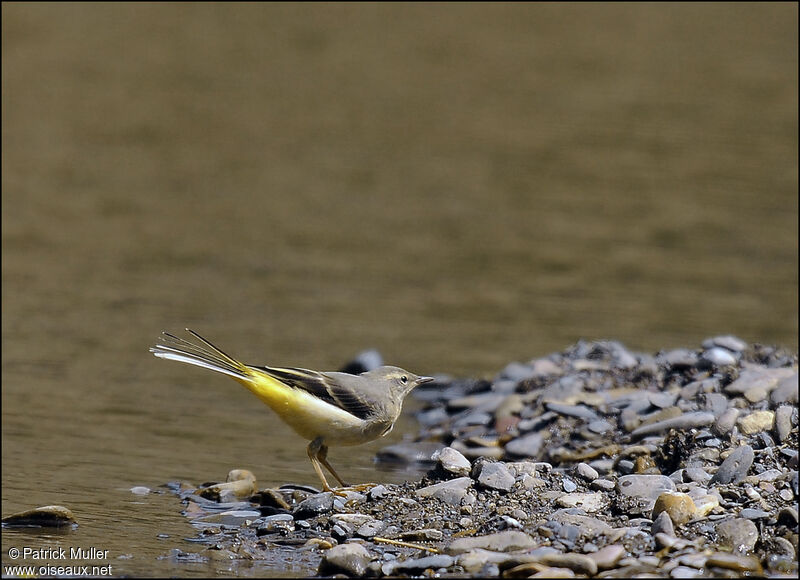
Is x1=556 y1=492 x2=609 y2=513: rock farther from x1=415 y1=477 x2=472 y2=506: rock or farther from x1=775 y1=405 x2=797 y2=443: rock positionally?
x1=775 y1=405 x2=797 y2=443: rock

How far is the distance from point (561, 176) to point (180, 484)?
1369 centimetres

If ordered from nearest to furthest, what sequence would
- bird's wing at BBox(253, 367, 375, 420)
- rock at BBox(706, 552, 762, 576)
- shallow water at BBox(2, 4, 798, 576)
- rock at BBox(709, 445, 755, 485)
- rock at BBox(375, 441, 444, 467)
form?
rock at BBox(706, 552, 762, 576) < rock at BBox(709, 445, 755, 485) < bird's wing at BBox(253, 367, 375, 420) < rock at BBox(375, 441, 444, 467) < shallow water at BBox(2, 4, 798, 576)

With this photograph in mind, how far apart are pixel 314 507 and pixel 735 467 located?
2.56 m

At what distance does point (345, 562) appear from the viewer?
642 centimetres

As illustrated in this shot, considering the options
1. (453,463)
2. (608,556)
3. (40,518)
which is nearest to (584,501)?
(453,463)

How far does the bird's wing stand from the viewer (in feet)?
26.2

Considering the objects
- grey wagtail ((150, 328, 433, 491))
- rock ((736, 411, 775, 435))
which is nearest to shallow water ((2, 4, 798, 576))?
grey wagtail ((150, 328, 433, 491))

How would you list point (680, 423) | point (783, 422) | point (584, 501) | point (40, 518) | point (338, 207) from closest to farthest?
point (584, 501) < point (40, 518) < point (783, 422) < point (680, 423) < point (338, 207)

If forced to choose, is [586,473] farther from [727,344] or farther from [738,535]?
[727,344]

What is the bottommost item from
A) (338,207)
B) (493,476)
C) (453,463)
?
(493,476)

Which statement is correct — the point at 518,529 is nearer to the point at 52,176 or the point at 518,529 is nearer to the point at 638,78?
the point at 52,176

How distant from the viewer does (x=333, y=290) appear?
15820 mm

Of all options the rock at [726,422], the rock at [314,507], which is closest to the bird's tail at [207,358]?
the rock at [314,507]

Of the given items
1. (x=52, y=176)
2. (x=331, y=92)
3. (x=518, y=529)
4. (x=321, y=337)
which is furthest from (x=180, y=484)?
(x=331, y=92)
